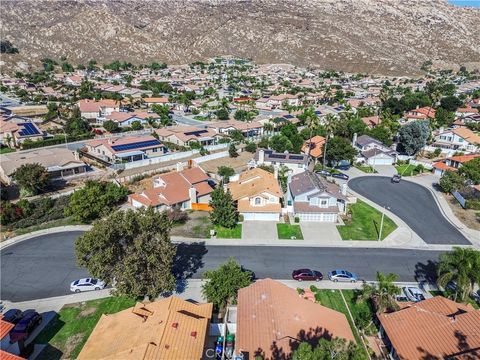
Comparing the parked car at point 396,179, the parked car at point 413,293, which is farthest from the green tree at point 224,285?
→ the parked car at point 396,179

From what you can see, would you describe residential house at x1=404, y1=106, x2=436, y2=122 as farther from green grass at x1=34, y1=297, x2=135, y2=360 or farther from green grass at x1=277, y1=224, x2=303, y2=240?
green grass at x1=34, y1=297, x2=135, y2=360

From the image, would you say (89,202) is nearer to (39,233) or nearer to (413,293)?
(39,233)

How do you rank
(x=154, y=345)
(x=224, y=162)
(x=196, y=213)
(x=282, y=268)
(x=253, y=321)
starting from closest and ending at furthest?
(x=154, y=345), (x=253, y=321), (x=282, y=268), (x=196, y=213), (x=224, y=162)

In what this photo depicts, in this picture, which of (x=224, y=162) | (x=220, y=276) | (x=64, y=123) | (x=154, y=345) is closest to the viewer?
(x=154, y=345)

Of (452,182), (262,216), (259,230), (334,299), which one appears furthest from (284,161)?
(334,299)

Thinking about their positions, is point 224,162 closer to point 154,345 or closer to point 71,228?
point 71,228

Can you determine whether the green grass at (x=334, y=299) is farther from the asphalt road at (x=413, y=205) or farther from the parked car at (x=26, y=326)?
the parked car at (x=26, y=326)

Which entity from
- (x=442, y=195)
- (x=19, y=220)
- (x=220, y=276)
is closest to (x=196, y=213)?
(x=220, y=276)
